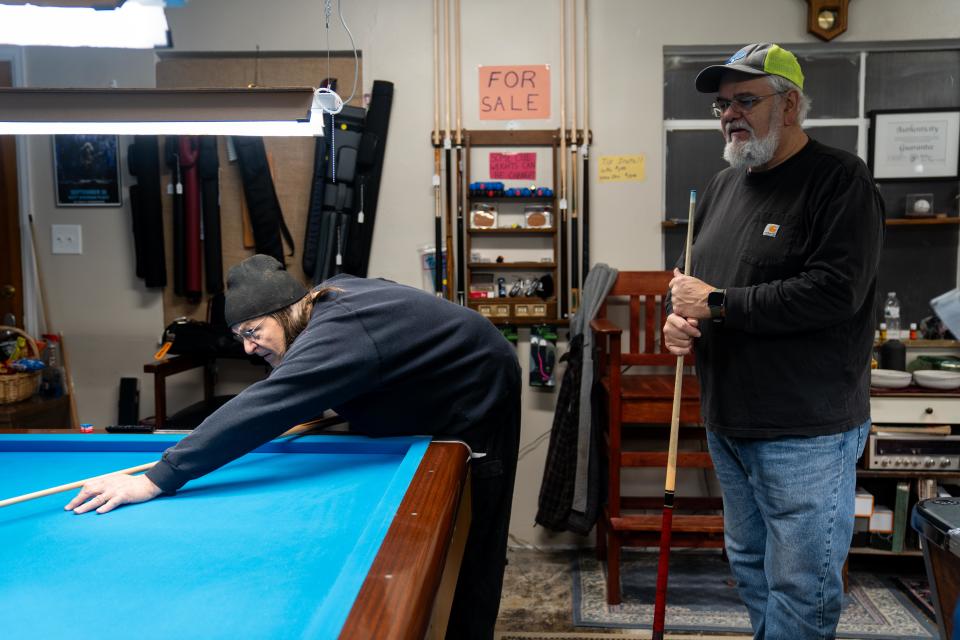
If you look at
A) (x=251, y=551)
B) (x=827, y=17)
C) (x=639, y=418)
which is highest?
(x=827, y=17)

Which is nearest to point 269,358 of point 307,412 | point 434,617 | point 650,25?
point 307,412

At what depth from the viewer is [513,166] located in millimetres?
3439

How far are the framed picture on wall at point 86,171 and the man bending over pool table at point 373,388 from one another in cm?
206

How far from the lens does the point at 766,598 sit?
181 centimetres

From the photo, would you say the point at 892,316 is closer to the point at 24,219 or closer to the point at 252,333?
the point at 252,333

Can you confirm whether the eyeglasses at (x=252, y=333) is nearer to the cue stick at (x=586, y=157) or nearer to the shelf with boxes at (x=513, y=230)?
the shelf with boxes at (x=513, y=230)

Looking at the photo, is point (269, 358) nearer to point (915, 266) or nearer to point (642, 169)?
point (642, 169)

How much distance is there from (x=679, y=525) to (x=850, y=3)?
2411mm

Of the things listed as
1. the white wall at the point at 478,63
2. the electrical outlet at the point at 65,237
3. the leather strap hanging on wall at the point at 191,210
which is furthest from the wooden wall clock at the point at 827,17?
the electrical outlet at the point at 65,237

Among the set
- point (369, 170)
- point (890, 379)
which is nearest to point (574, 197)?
point (369, 170)

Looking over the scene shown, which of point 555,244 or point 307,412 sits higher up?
point 555,244

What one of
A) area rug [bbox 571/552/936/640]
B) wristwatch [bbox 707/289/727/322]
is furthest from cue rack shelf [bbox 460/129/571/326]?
wristwatch [bbox 707/289/727/322]

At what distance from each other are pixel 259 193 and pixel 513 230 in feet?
3.89

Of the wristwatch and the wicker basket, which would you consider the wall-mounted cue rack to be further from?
the wicker basket
